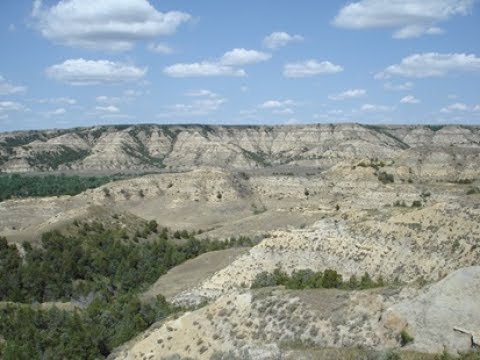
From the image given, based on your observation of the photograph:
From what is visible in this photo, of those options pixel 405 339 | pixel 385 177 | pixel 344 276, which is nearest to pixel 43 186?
pixel 385 177

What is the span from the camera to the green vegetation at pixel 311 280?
38.3 meters

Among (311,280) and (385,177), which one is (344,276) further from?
(385,177)

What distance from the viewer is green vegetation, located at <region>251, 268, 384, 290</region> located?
3831 centimetres

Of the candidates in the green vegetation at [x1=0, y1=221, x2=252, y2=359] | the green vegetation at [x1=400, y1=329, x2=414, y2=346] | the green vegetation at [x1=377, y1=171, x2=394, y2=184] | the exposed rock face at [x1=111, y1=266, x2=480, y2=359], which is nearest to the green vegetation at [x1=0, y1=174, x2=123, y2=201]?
the green vegetation at [x1=377, y1=171, x2=394, y2=184]

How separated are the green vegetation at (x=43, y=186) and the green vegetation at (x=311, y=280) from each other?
100951 mm

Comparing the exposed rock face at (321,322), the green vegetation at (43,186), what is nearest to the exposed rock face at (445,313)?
the exposed rock face at (321,322)

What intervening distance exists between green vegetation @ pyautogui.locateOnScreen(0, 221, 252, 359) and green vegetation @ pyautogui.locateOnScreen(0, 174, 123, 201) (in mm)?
68302

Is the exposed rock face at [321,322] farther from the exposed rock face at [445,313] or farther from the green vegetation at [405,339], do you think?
the green vegetation at [405,339]

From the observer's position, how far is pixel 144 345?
31297 mm

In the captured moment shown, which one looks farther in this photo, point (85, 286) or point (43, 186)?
point (43, 186)

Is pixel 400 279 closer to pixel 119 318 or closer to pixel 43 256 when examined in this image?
pixel 119 318

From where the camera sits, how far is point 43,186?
512 feet

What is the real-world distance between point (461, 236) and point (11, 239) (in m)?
47.5

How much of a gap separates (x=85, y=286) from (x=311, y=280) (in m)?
28.4
